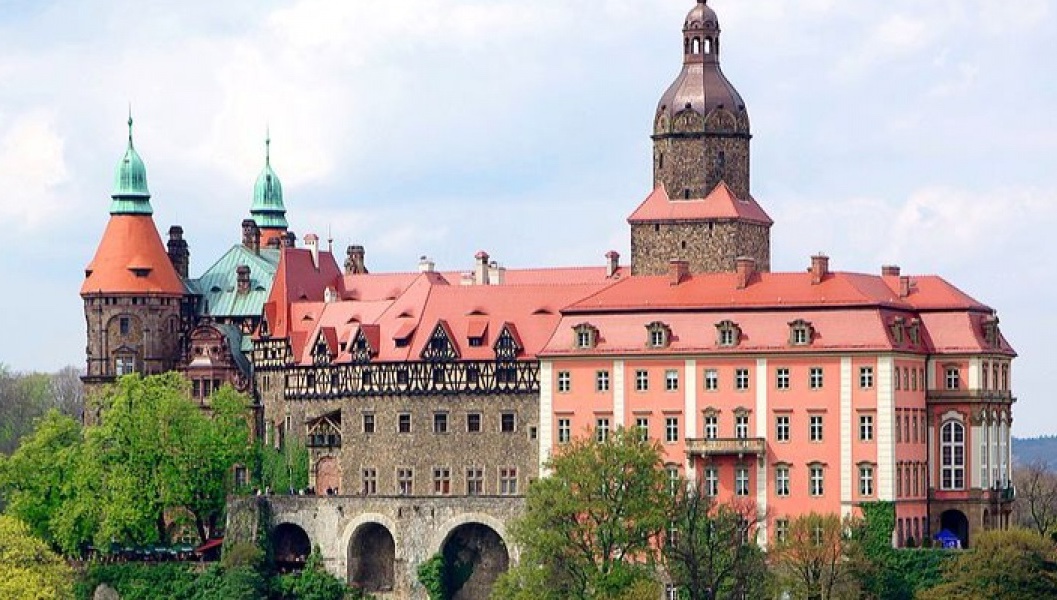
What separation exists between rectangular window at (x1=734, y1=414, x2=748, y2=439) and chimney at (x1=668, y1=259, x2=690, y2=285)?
6.74 metres

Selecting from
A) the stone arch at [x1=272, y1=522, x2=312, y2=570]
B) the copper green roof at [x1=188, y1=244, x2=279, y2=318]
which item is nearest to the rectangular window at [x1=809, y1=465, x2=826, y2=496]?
the stone arch at [x1=272, y1=522, x2=312, y2=570]

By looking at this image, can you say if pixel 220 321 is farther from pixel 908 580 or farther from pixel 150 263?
pixel 908 580

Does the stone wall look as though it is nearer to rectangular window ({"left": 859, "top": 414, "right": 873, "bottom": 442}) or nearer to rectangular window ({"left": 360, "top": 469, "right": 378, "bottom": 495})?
rectangular window ({"left": 859, "top": 414, "right": 873, "bottom": 442})

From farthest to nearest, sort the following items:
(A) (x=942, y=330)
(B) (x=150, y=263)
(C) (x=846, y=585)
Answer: (B) (x=150, y=263)
(A) (x=942, y=330)
(C) (x=846, y=585)

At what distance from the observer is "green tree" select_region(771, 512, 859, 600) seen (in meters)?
119

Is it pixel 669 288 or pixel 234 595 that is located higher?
pixel 669 288

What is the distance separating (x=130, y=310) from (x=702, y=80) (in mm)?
27711

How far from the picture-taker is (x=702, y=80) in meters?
134

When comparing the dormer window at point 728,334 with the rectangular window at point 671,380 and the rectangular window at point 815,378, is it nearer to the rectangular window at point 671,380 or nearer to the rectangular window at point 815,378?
the rectangular window at point 671,380

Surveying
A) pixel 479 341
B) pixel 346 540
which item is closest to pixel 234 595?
pixel 346 540

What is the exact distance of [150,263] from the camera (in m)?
146

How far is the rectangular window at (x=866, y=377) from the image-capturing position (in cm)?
12338

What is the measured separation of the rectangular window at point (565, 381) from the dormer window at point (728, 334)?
6.38 metres

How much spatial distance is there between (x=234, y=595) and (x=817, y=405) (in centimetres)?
2416
